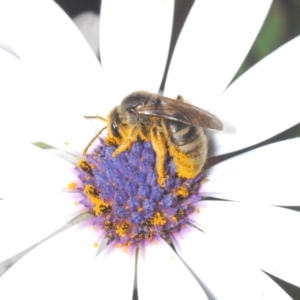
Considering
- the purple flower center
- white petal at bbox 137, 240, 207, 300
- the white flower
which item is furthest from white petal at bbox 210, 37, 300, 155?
white petal at bbox 137, 240, 207, 300

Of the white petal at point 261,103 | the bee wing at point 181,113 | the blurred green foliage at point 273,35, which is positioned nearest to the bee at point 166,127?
the bee wing at point 181,113

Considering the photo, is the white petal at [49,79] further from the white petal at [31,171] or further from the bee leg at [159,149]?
the bee leg at [159,149]

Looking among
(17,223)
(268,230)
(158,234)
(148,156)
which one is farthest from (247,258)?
(17,223)

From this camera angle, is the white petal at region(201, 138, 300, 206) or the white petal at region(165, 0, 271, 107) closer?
the white petal at region(201, 138, 300, 206)

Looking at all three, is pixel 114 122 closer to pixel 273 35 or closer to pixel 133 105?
pixel 133 105

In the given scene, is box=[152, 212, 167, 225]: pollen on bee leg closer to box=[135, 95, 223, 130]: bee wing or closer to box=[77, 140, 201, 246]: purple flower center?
box=[77, 140, 201, 246]: purple flower center
